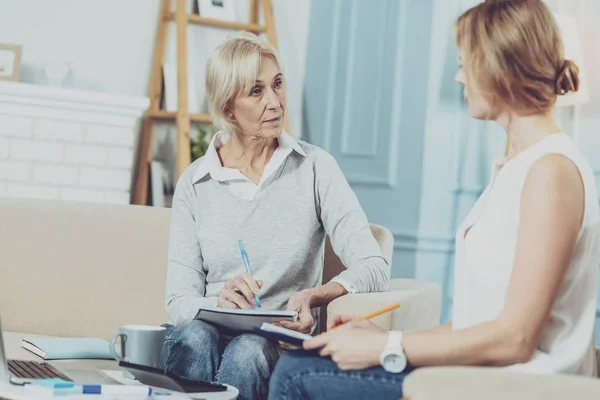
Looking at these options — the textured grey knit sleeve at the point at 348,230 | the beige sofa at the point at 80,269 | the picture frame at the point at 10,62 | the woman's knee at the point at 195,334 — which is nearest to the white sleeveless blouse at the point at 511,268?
the woman's knee at the point at 195,334

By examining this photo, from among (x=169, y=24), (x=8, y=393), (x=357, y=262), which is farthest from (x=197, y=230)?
(x=169, y=24)

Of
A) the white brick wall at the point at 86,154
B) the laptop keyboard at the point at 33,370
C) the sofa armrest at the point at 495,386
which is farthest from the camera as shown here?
the white brick wall at the point at 86,154

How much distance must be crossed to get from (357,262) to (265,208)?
274mm

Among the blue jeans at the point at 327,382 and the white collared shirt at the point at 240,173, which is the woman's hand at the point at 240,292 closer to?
the white collared shirt at the point at 240,173

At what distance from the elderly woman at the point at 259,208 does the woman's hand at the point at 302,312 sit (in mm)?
116

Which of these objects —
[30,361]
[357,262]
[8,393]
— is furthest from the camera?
[357,262]

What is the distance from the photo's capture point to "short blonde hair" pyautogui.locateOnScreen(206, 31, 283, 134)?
2246mm

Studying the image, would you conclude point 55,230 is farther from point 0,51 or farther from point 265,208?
point 0,51

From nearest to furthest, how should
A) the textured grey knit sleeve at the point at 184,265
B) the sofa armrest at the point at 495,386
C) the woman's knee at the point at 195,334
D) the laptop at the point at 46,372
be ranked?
the sofa armrest at the point at 495,386
the laptop at the point at 46,372
the woman's knee at the point at 195,334
the textured grey knit sleeve at the point at 184,265

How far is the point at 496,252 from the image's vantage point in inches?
51.1

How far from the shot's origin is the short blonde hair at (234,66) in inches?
88.4

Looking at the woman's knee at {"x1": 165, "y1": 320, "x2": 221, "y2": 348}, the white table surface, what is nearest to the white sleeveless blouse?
the white table surface

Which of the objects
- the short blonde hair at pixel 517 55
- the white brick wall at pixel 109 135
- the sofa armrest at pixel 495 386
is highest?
the short blonde hair at pixel 517 55

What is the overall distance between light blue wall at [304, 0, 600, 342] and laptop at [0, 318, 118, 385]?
7.28 ft
